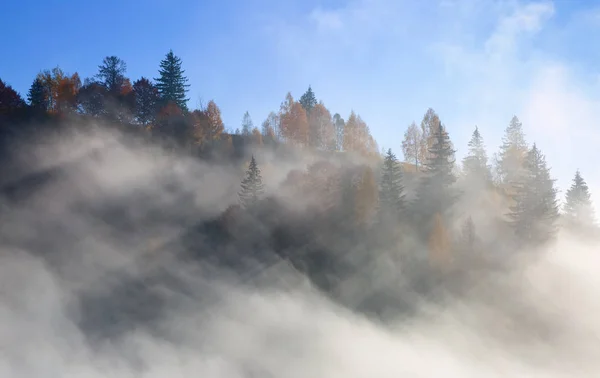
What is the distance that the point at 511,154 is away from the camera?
71500mm

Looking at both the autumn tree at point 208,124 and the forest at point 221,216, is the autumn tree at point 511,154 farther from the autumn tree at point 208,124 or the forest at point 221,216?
the autumn tree at point 208,124

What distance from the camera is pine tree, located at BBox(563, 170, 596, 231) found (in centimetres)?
6134

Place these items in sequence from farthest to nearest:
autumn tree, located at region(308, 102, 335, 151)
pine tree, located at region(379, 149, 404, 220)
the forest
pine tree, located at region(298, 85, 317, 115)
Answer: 1. pine tree, located at region(298, 85, 317, 115)
2. autumn tree, located at region(308, 102, 335, 151)
3. pine tree, located at region(379, 149, 404, 220)
4. the forest

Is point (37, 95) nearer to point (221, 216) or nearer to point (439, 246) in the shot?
point (221, 216)

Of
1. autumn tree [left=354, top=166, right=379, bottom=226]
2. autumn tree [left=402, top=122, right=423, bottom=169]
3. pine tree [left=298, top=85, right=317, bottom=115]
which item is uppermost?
pine tree [left=298, top=85, right=317, bottom=115]

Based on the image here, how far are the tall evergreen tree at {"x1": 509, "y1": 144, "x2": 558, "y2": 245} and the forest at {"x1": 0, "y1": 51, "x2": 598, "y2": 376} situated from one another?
0.46ft

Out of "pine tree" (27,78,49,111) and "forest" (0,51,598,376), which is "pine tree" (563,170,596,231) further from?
"pine tree" (27,78,49,111)

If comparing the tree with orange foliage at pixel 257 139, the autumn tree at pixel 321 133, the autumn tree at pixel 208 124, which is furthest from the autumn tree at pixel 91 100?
the autumn tree at pixel 321 133

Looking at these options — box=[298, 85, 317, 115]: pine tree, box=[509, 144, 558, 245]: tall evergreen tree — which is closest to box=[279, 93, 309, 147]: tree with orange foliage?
box=[298, 85, 317, 115]: pine tree

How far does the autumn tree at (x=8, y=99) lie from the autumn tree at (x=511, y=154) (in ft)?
223

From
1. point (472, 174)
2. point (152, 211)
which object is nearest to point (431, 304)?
point (472, 174)

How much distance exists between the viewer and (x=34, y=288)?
137 feet

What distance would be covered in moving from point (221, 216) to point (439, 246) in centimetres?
2390

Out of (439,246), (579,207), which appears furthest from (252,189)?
(579,207)
